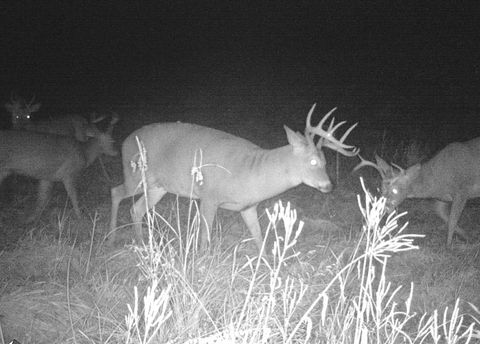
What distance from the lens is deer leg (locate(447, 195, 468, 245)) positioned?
8.90 meters

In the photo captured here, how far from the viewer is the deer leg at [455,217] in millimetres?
8895

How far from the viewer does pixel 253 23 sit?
154ft

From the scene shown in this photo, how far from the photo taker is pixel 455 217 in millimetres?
9055

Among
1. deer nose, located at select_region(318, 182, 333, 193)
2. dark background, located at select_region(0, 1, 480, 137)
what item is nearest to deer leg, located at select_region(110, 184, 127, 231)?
deer nose, located at select_region(318, 182, 333, 193)

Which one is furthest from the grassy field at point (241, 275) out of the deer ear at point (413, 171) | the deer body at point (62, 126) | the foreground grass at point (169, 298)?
the deer body at point (62, 126)

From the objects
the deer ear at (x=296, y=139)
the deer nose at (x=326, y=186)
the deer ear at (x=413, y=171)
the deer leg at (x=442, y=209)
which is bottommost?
the deer leg at (x=442, y=209)

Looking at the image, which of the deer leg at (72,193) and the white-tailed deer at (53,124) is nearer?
the deer leg at (72,193)

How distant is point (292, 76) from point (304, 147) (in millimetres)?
27349

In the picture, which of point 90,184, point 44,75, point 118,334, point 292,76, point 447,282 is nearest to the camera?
point 118,334

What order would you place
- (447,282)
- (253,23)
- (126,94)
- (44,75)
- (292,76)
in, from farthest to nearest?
1. (253,23)
2. (292,76)
3. (44,75)
4. (126,94)
5. (447,282)

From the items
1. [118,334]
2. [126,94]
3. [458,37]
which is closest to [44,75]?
[126,94]

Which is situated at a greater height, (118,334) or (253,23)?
(253,23)

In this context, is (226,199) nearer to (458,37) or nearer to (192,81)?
(192,81)

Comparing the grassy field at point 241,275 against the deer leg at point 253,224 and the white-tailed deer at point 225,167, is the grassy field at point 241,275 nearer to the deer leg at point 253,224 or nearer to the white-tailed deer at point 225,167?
the deer leg at point 253,224
